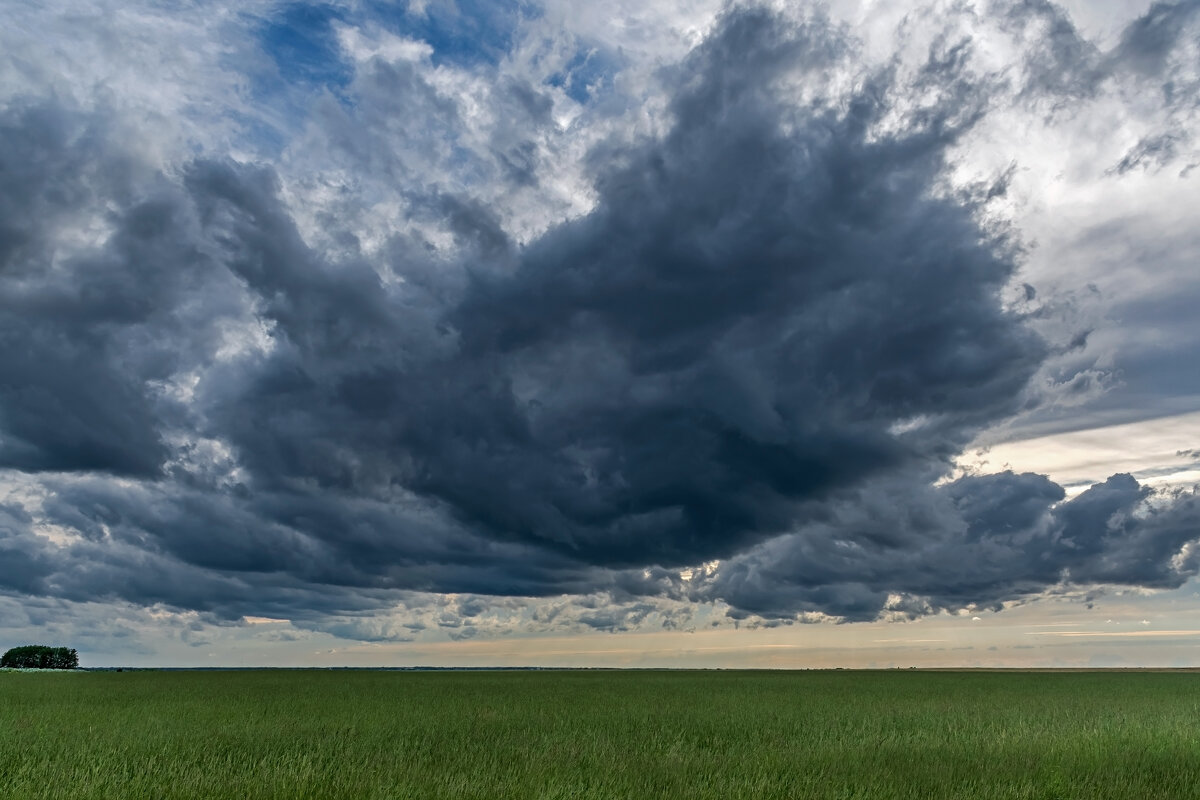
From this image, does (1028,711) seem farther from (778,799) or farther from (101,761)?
(101,761)

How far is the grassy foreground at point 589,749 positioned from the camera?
716 inches

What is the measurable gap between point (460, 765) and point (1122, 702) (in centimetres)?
4783

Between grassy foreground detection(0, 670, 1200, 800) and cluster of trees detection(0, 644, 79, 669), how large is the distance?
457 ft

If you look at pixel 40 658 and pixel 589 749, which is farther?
pixel 40 658

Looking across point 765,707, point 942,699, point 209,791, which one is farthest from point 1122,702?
point 209,791

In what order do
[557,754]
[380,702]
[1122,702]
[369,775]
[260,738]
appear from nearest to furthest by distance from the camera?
[369,775]
[557,754]
[260,738]
[380,702]
[1122,702]

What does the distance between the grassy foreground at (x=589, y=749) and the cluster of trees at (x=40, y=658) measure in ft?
457

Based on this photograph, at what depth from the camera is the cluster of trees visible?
15375 cm

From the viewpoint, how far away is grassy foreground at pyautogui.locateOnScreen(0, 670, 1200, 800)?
59.7 feet

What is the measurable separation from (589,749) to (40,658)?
179m

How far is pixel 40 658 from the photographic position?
158125 millimetres

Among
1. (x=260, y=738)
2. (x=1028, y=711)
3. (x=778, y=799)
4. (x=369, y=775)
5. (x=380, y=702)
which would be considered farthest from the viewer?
(x=380, y=702)

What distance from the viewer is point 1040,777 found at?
68.9 ft

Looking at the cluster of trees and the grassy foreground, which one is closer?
the grassy foreground
